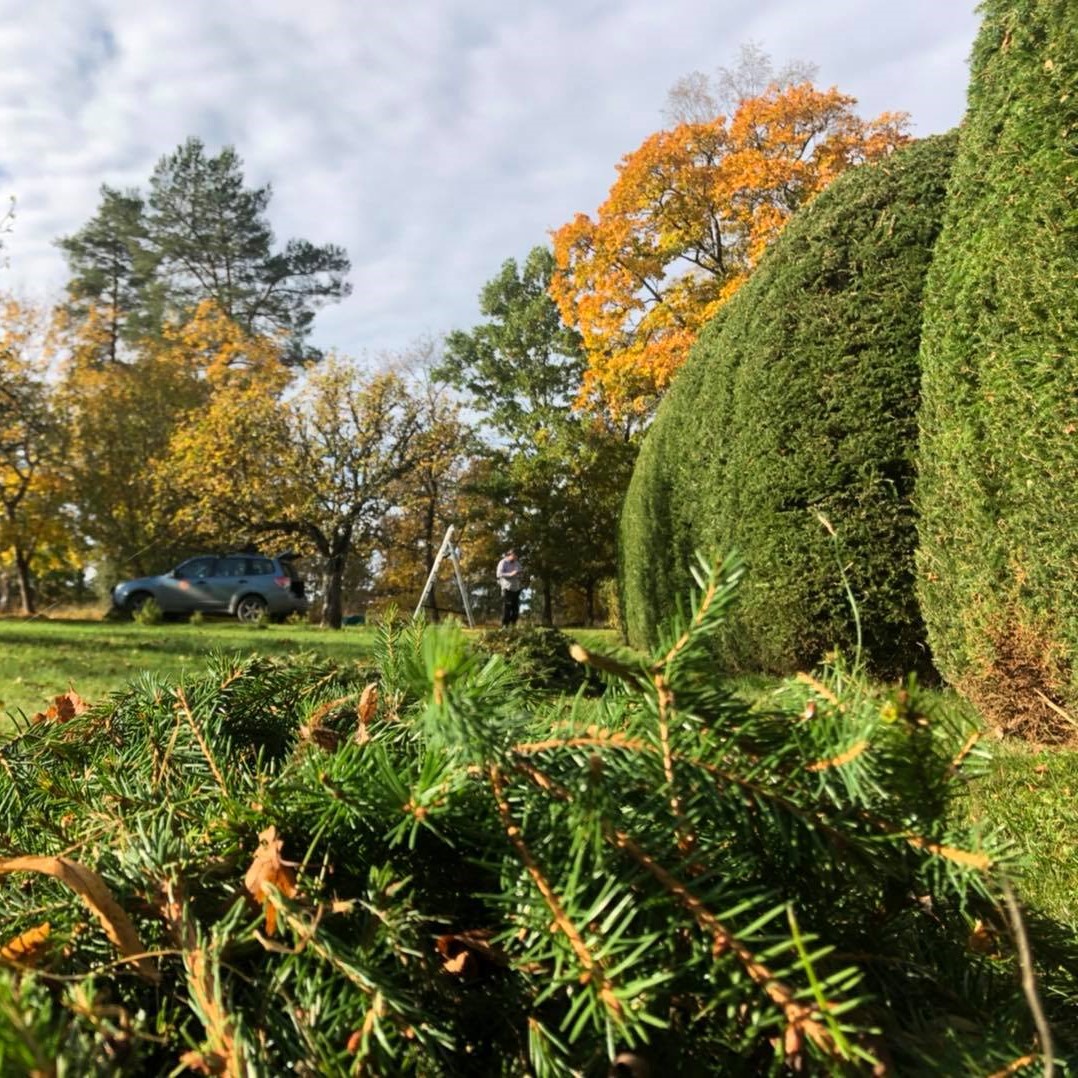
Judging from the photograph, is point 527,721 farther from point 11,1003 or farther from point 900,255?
point 900,255

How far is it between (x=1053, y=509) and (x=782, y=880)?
14.2ft

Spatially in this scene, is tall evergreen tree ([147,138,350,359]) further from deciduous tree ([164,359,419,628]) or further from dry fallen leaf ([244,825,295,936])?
dry fallen leaf ([244,825,295,936])

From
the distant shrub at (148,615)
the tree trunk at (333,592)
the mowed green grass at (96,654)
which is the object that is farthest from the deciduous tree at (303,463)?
the mowed green grass at (96,654)

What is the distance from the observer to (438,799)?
2.05 feet

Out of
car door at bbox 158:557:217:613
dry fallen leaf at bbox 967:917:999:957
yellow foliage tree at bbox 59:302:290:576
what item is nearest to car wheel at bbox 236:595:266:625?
car door at bbox 158:557:217:613

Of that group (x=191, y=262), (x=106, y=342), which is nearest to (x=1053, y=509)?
(x=106, y=342)

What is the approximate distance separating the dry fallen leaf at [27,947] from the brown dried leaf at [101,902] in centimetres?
5

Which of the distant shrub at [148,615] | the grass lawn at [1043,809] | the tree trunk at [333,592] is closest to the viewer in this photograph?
the grass lawn at [1043,809]

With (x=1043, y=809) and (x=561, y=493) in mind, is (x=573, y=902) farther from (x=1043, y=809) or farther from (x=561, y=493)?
(x=561, y=493)

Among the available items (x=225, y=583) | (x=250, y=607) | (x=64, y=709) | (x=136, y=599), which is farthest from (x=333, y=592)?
(x=64, y=709)

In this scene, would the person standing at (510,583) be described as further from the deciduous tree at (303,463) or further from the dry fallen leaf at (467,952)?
the dry fallen leaf at (467,952)

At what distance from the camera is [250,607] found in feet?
75.9

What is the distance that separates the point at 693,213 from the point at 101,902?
70.0 feet

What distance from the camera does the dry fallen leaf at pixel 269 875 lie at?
0.63 metres
